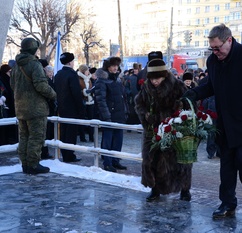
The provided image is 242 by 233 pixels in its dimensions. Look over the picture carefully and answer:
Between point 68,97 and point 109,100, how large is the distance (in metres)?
1.14

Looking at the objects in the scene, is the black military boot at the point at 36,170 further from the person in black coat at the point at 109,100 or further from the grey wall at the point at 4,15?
the grey wall at the point at 4,15

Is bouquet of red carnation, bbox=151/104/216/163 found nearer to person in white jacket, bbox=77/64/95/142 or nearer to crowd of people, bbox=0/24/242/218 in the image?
crowd of people, bbox=0/24/242/218

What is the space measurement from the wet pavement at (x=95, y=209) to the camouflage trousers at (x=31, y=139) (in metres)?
0.29

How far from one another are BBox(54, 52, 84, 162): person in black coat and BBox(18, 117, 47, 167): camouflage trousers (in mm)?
1325

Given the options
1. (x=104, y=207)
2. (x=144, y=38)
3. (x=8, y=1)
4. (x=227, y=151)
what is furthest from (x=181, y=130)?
(x=144, y=38)

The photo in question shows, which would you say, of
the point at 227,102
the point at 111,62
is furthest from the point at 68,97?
the point at 227,102

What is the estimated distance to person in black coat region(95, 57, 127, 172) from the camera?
773 cm

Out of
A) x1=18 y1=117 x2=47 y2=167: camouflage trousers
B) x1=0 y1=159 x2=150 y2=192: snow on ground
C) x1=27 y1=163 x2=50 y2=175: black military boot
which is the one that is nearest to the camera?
x1=0 y1=159 x2=150 y2=192: snow on ground

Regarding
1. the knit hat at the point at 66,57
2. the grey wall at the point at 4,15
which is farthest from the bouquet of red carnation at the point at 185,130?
the knit hat at the point at 66,57

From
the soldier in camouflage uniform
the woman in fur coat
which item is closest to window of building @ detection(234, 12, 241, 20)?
the soldier in camouflage uniform

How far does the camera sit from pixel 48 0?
31453mm

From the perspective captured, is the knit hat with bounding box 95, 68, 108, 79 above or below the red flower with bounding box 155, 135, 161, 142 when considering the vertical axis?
above

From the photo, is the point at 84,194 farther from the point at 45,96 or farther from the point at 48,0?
the point at 48,0

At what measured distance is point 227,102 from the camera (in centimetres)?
488
